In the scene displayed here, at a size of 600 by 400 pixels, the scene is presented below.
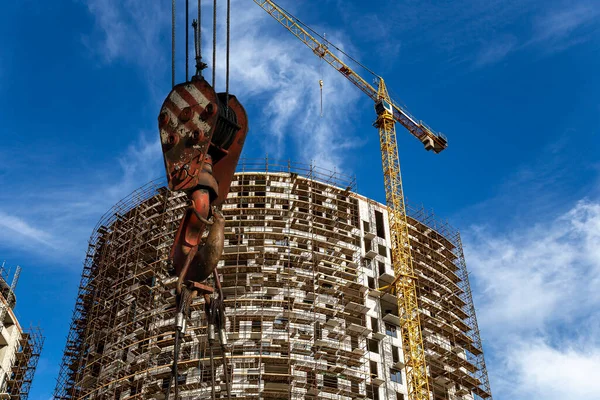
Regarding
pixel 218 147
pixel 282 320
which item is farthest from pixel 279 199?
pixel 218 147

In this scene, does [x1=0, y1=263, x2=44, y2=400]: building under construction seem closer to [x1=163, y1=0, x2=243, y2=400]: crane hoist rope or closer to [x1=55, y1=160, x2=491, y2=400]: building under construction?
[x1=55, y1=160, x2=491, y2=400]: building under construction

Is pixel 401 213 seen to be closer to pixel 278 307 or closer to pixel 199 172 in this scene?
pixel 278 307

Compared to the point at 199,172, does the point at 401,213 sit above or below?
above

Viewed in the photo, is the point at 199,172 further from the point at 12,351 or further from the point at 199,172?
the point at 12,351

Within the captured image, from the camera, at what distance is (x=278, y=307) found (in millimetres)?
56812

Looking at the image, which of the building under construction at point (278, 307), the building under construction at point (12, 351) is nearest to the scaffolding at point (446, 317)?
the building under construction at point (278, 307)

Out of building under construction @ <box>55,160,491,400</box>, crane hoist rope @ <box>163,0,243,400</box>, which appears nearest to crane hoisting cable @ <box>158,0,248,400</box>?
crane hoist rope @ <box>163,0,243,400</box>

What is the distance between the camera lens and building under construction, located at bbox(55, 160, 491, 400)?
2104 inches

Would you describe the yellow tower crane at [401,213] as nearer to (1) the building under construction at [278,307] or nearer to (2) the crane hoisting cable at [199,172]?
(1) the building under construction at [278,307]

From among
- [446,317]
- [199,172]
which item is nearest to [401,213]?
[446,317]

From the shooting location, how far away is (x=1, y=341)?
65438 mm

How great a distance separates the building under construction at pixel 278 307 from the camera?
53.4 metres

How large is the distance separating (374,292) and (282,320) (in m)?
9.65

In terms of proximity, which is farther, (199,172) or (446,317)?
(446,317)
